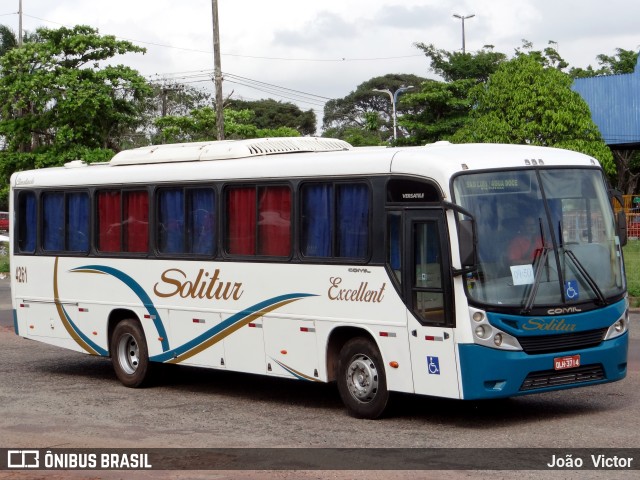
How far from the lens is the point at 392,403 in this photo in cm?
1299

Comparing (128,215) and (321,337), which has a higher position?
(128,215)

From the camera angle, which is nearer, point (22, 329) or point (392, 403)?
point (392, 403)

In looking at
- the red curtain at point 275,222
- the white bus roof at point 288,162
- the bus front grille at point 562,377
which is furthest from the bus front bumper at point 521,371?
the red curtain at point 275,222

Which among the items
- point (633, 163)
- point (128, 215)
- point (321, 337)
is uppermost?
point (633, 163)

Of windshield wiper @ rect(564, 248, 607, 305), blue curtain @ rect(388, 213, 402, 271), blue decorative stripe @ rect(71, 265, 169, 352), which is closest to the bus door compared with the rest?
blue curtain @ rect(388, 213, 402, 271)

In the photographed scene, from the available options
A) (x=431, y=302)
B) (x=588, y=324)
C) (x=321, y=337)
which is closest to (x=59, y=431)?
(x=321, y=337)

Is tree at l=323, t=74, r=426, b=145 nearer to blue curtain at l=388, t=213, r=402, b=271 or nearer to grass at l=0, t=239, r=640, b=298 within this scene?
grass at l=0, t=239, r=640, b=298

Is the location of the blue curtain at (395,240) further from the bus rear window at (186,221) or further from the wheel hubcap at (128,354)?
the wheel hubcap at (128,354)

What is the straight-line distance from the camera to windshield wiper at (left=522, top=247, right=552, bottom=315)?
1211 cm

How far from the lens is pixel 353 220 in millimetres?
13367

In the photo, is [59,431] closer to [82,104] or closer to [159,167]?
[159,167]

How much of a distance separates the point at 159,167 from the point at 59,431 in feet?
15.2

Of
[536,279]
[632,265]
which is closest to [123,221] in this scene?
[536,279]

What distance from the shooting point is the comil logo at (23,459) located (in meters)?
10.7
